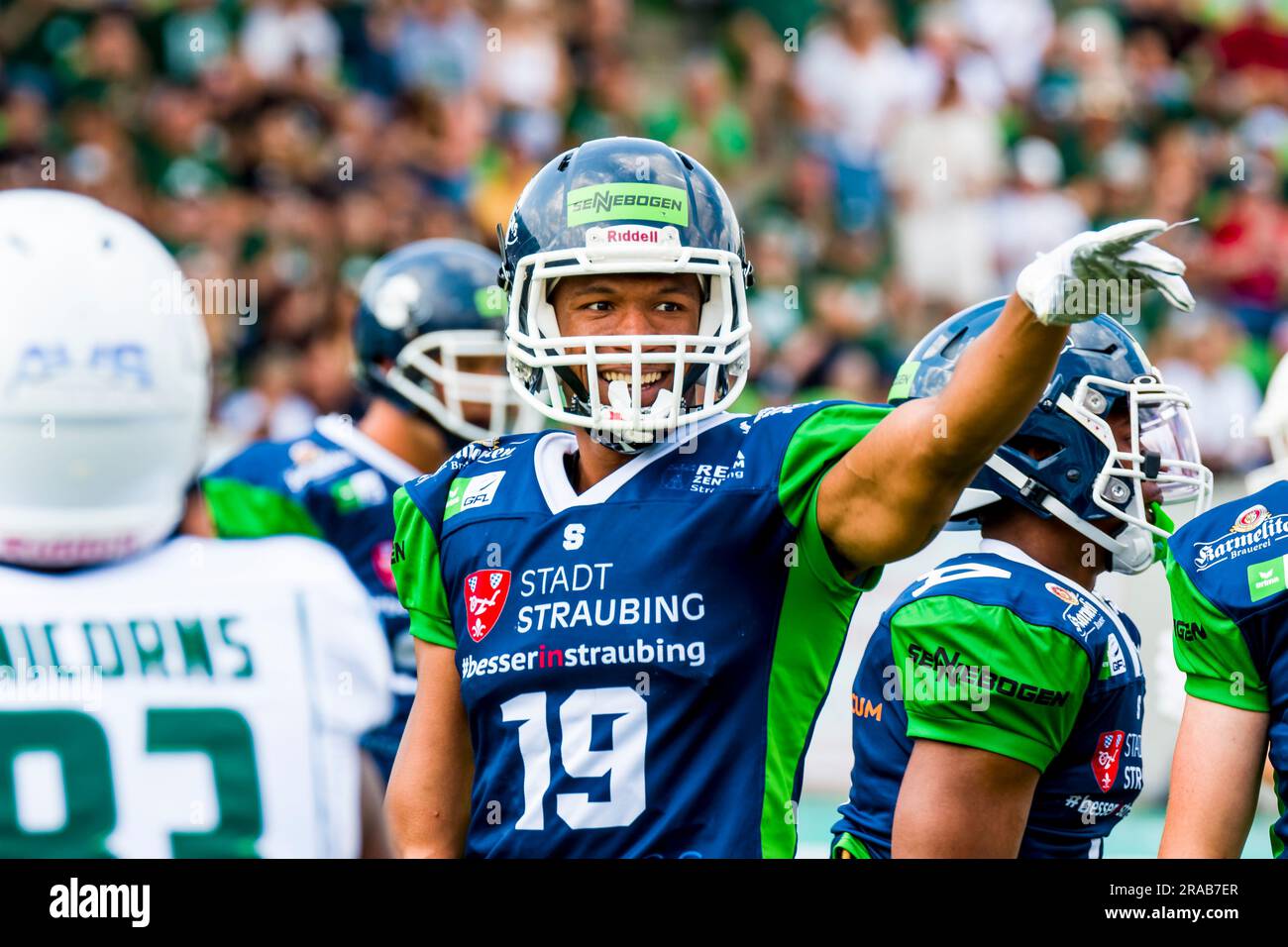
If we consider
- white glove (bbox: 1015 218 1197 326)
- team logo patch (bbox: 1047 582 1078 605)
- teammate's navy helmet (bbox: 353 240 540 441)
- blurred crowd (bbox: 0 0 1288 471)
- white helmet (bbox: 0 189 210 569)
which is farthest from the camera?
blurred crowd (bbox: 0 0 1288 471)

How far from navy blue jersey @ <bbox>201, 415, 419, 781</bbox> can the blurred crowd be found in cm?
428

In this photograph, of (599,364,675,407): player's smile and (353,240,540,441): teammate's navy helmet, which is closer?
(599,364,675,407): player's smile

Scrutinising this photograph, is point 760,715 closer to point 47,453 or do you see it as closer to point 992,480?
point 992,480

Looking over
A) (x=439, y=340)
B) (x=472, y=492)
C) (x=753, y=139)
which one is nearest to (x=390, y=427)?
(x=439, y=340)

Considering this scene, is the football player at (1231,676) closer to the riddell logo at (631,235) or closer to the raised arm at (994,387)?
the raised arm at (994,387)

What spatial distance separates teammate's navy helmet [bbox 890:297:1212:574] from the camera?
322cm

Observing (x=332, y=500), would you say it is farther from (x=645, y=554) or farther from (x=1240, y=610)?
(x=1240, y=610)

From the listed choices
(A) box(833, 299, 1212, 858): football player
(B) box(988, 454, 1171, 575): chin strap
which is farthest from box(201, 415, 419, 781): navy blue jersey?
(B) box(988, 454, 1171, 575): chin strap

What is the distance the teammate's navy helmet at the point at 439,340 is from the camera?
5.29 meters

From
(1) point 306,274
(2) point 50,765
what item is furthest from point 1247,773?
(1) point 306,274

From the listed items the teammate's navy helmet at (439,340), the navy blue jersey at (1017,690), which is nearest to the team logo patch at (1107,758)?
the navy blue jersey at (1017,690)

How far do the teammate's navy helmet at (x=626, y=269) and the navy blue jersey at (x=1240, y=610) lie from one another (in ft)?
2.82

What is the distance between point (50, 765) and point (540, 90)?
9968mm

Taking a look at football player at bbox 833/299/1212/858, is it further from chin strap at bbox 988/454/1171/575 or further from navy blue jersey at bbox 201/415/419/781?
navy blue jersey at bbox 201/415/419/781
